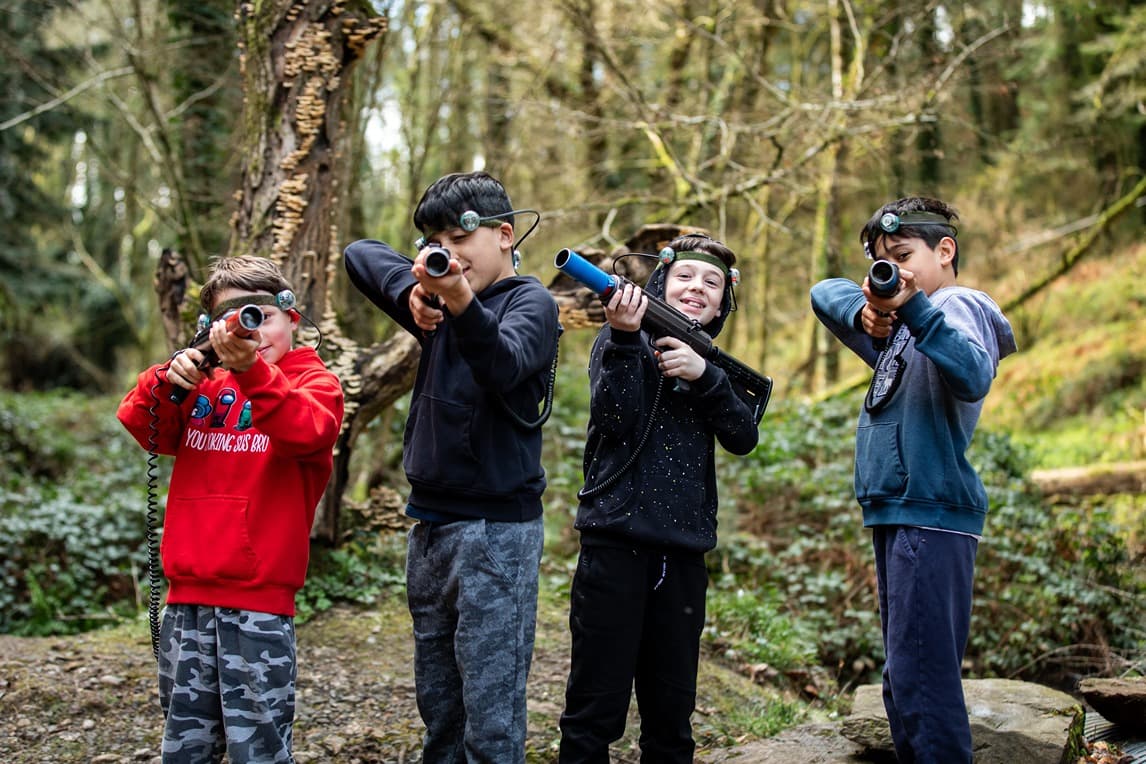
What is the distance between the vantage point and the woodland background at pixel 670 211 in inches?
210

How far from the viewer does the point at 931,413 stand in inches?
122

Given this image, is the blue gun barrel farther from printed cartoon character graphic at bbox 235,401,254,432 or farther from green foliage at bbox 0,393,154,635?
green foliage at bbox 0,393,154,635

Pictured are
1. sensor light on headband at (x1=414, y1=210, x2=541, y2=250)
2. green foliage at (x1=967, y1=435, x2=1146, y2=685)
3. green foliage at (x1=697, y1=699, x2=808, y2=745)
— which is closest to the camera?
sensor light on headband at (x1=414, y1=210, x2=541, y2=250)

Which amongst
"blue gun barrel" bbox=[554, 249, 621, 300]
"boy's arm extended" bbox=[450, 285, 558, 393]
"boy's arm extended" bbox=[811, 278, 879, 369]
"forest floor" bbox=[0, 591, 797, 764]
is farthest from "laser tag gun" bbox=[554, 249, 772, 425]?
"forest floor" bbox=[0, 591, 797, 764]

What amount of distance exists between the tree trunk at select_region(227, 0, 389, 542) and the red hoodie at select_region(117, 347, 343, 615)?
2108 millimetres

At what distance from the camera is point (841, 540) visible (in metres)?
7.14

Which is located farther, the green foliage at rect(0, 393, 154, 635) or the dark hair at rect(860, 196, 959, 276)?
the green foliage at rect(0, 393, 154, 635)

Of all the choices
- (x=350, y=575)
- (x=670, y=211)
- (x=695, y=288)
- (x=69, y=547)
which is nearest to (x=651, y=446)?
(x=695, y=288)

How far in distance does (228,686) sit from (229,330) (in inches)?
39.5

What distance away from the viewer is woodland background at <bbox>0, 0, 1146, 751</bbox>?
5340 mm

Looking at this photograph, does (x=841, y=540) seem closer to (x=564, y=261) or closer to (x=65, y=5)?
(x=564, y=261)

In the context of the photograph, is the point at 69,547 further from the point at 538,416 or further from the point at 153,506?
the point at 538,416

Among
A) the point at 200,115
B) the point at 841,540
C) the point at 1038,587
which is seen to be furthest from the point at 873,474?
the point at 200,115

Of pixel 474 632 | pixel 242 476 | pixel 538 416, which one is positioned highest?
pixel 538 416
